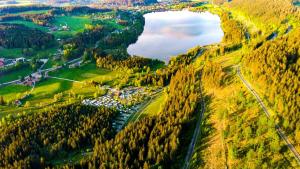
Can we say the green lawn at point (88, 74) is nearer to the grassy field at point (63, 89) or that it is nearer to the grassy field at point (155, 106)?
the grassy field at point (63, 89)

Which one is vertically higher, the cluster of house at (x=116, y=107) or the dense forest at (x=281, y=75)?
the dense forest at (x=281, y=75)

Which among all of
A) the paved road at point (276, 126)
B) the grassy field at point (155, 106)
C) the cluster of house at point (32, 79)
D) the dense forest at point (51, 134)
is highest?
the paved road at point (276, 126)

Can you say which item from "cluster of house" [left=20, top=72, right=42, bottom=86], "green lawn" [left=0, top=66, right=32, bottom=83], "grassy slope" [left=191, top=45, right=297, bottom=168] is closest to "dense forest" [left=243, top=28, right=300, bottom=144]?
"grassy slope" [left=191, top=45, right=297, bottom=168]

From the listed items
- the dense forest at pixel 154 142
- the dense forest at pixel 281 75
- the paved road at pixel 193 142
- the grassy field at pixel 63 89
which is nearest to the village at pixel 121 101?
the grassy field at pixel 63 89

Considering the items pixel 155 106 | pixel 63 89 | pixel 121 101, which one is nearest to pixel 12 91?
pixel 63 89

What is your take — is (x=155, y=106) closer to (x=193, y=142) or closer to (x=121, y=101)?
(x=121, y=101)

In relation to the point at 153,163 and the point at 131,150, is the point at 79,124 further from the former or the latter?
the point at 153,163

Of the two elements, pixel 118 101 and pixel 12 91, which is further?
pixel 12 91
